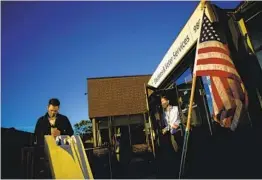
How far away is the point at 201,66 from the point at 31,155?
3671 millimetres

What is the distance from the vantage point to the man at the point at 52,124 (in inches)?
184

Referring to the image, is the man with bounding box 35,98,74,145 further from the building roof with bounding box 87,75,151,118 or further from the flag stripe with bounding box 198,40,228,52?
the building roof with bounding box 87,75,151,118

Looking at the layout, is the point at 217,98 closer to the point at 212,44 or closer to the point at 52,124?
the point at 212,44

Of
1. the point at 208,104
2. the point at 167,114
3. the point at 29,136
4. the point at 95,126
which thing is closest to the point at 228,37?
the point at 208,104

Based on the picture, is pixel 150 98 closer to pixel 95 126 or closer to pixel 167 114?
pixel 167 114

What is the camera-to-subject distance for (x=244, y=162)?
14.4ft

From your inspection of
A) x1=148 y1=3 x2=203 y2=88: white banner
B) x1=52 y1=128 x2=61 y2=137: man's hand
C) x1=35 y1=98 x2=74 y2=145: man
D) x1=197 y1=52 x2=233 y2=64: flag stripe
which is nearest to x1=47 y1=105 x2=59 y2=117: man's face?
x1=35 y1=98 x2=74 y2=145: man

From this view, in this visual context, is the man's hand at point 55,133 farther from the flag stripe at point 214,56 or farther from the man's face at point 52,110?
the flag stripe at point 214,56

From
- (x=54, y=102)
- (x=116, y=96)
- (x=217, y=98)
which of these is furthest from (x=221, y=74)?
(x=116, y=96)

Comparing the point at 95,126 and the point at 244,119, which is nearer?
the point at 244,119

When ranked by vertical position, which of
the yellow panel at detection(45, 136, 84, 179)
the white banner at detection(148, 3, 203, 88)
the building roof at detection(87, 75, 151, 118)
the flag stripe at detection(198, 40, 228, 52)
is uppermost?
the building roof at detection(87, 75, 151, 118)

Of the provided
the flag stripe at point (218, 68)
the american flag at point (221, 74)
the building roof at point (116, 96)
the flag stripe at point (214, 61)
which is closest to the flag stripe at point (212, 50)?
the american flag at point (221, 74)

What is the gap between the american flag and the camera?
393cm

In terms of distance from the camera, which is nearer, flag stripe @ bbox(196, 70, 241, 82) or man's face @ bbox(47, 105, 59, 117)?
flag stripe @ bbox(196, 70, 241, 82)
